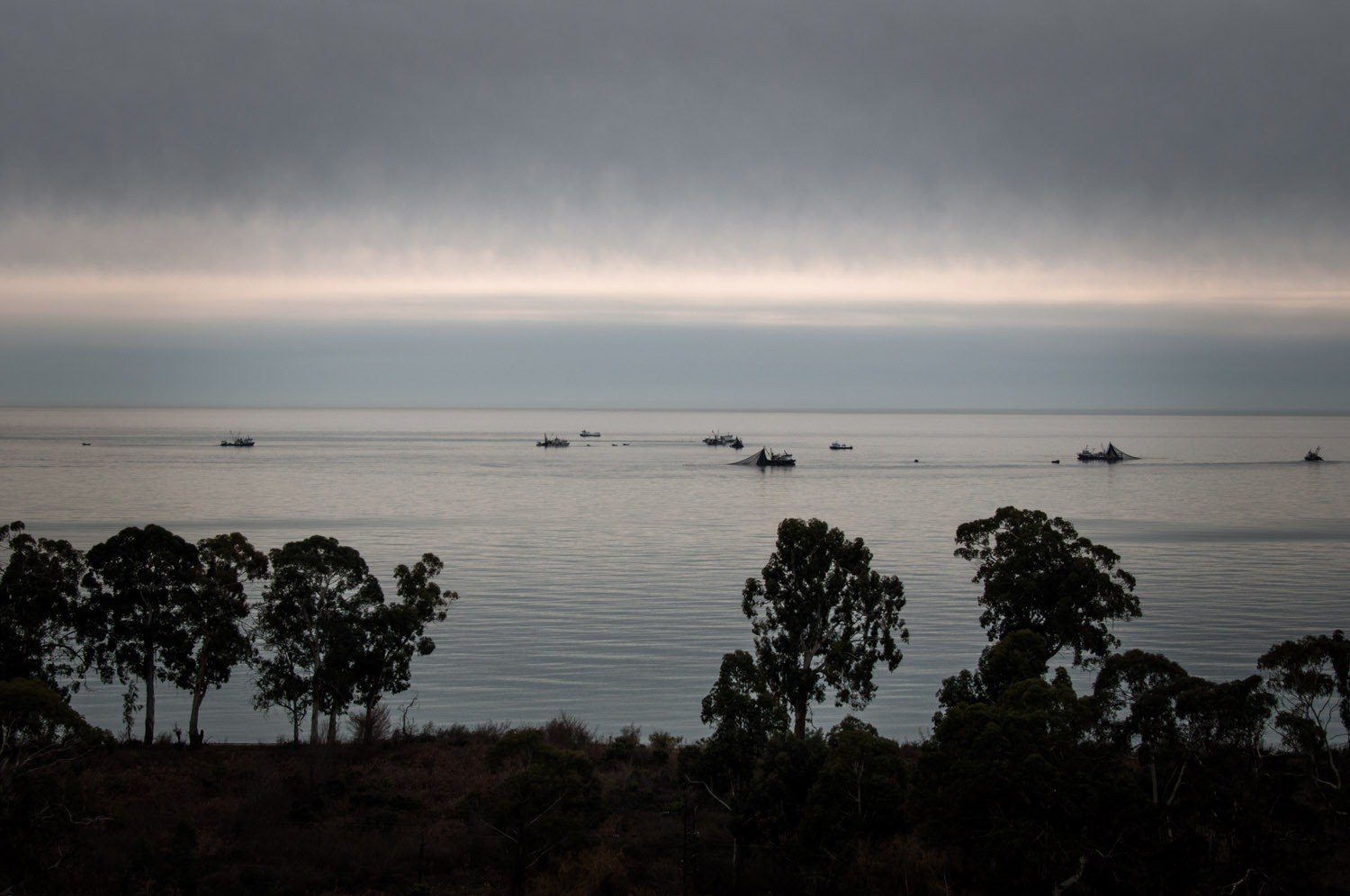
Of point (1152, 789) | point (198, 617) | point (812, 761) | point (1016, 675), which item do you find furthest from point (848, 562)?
point (198, 617)

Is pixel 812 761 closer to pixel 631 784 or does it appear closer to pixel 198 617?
pixel 631 784


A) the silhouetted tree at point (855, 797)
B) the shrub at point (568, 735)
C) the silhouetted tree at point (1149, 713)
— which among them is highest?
the silhouetted tree at point (1149, 713)

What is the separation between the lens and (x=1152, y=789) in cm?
2322

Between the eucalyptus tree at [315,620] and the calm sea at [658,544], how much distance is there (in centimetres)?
702

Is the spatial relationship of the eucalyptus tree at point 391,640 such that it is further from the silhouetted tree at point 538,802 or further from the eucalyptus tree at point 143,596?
the silhouetted tree at point 538,802

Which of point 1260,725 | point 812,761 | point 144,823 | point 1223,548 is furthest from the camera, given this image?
point 1223,548

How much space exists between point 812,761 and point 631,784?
8027mm

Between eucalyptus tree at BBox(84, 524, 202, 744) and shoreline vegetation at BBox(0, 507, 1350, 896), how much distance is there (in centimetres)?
10

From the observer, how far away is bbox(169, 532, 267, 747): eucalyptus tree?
36.2m

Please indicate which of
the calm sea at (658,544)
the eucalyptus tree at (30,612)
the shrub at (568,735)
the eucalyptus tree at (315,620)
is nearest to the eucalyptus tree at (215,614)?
the eucalyptus tree at (315,620)

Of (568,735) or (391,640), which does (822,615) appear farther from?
(391,640)

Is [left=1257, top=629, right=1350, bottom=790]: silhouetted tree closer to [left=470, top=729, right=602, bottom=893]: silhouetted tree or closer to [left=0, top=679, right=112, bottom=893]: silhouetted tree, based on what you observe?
[left=470, top=729, right=602, bottom=893]: silhouetted tree

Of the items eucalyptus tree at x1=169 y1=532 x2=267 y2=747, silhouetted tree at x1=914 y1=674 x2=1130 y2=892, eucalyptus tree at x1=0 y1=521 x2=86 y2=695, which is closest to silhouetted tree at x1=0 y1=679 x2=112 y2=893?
eucalyptus tree at x1=0 y1=521 x2=86 y2=695

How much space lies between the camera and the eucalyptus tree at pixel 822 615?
34906mm
